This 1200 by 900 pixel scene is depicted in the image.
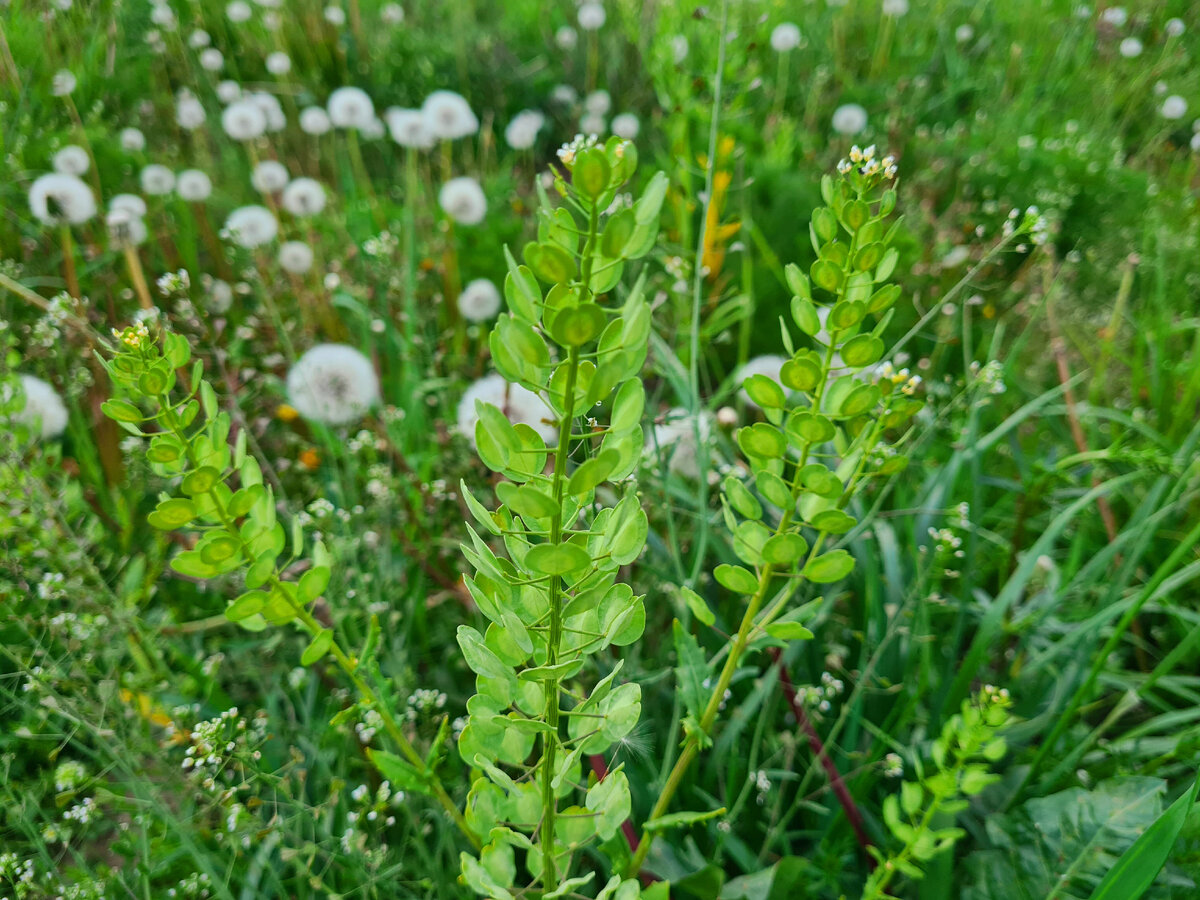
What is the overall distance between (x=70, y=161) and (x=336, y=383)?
124 cm

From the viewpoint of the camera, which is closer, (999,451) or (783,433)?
(783,433)

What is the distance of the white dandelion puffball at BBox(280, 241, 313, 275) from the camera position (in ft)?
6.60

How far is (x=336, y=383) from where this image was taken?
1.61 meters

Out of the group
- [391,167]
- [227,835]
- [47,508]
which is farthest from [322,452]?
[391,167]

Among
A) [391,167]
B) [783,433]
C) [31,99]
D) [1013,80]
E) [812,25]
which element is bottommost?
[783,433]

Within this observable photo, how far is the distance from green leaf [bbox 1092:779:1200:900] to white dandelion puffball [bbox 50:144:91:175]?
2.63 meters

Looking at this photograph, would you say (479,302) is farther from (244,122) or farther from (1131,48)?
(1131,48)

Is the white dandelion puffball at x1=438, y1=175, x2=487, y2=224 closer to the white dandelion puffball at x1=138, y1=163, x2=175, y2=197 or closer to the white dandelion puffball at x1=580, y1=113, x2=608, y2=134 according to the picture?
the white dandelion puffball at x1=580, y1=113, x2=608, y2=134

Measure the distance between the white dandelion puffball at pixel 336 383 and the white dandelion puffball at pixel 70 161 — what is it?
1128 mm

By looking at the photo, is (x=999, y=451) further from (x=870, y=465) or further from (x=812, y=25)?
(x=812, y=25)

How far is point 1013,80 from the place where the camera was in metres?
3.95

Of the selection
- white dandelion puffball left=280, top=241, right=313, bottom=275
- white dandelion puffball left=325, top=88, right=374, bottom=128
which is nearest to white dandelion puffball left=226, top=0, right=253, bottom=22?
white dandelion puffball left=325, top=88, right=374, bottom=128

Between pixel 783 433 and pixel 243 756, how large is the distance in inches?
23.0

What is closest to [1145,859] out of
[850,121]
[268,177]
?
[268,177]
